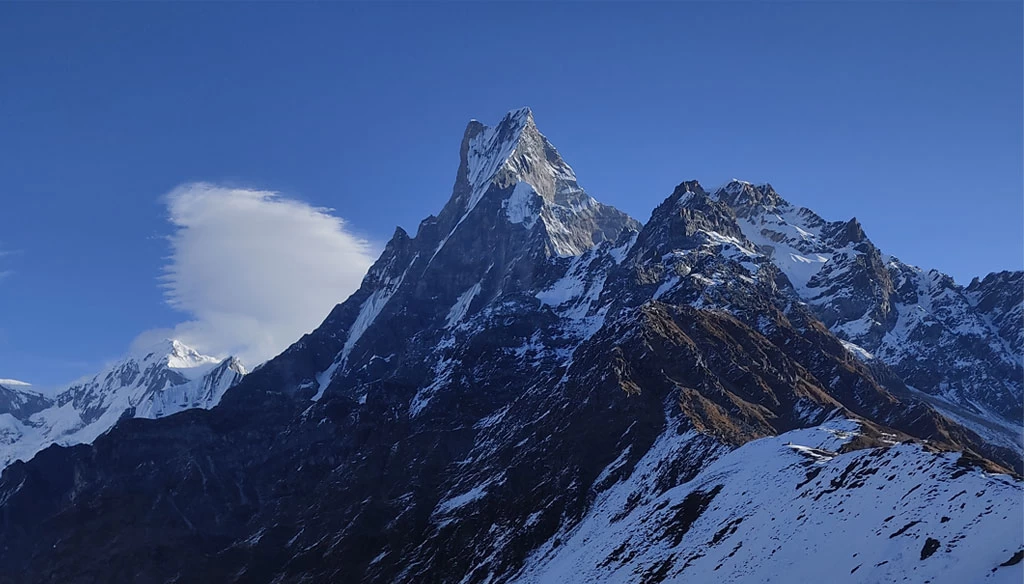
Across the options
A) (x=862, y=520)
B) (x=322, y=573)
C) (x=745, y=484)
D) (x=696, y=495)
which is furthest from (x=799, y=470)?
(x=322, y=573)

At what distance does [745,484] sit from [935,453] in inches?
1163

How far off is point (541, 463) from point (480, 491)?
1284cm

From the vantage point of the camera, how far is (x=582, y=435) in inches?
7544

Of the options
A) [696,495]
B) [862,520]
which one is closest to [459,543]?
[696,495]

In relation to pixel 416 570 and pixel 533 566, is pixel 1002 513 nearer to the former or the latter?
pixel 533 566

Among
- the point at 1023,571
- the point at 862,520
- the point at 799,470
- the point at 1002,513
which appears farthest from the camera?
the point at 799,470

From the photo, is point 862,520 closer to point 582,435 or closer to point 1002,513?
point 1002,513

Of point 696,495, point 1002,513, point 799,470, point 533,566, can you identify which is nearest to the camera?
point 1002,513

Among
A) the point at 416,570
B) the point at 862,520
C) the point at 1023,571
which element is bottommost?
the point at 1023,571

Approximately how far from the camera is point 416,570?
17700 cm

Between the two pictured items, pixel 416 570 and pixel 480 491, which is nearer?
pixel 416 570

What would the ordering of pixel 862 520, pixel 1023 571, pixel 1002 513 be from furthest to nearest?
1. pixel 862 520
2. pixel 1002 513
3. pixel 1023 571

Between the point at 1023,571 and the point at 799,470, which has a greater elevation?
the point at 799,470

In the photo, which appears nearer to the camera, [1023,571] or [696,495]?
[1023,571]
